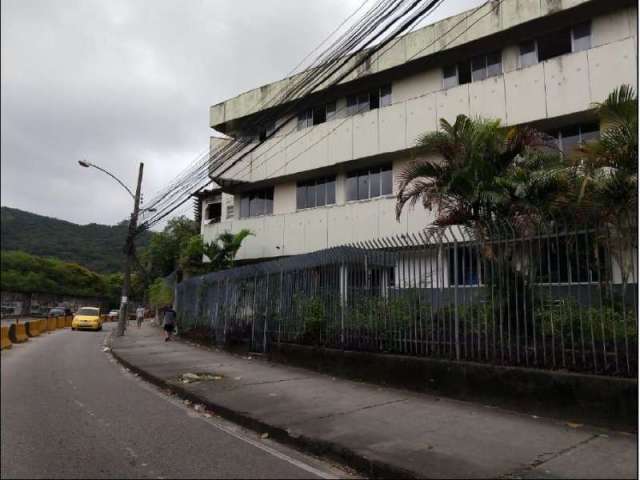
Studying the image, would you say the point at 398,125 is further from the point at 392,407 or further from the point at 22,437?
the point at 22,437

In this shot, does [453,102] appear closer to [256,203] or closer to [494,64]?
[494,64]

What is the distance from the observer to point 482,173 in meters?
8.49

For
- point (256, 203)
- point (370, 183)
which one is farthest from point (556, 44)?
point (256, 203)

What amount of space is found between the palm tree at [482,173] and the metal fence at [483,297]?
790 mm

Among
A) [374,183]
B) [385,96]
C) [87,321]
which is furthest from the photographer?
[87,321]

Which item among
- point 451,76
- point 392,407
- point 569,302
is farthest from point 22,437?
point 451,76

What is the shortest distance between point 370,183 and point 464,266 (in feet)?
32.9

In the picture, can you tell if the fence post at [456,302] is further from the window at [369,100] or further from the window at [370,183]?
the window at [369,100]

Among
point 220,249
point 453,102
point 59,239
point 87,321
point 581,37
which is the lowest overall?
point 87,321

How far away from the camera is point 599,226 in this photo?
5.71m

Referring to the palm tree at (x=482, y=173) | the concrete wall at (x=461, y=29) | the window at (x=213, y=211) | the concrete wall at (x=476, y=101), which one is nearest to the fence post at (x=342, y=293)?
the palm tree at (x=482, y=173)

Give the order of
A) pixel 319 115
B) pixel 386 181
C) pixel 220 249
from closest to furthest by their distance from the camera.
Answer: pixel 386 181, pixel 319 115, pixel 220 249

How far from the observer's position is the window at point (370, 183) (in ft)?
53.6

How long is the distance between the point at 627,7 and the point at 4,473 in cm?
1504
